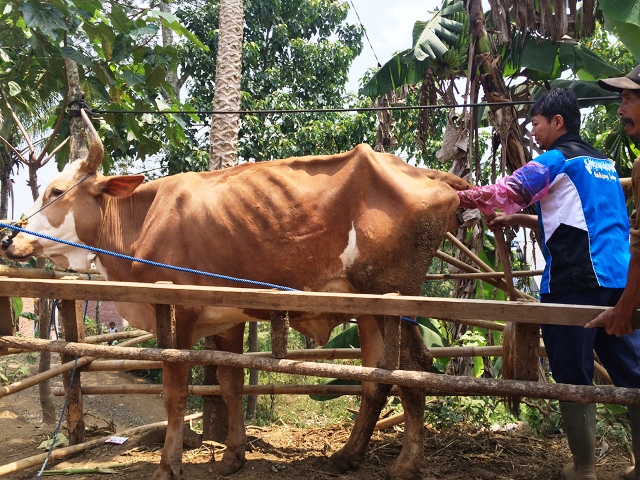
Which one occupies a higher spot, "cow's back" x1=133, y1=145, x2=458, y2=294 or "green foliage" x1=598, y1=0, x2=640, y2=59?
"green foliage" x1=598, y1=0, x2=640, y2=59

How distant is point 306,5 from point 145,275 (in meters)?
11.2

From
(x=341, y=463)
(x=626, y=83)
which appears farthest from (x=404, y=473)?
(x=626, y=83)

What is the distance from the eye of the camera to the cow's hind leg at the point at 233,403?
4.45 metres

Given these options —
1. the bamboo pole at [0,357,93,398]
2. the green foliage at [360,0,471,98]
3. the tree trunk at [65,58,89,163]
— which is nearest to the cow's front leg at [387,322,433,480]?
the bamboo pole at [0,357,93,398]

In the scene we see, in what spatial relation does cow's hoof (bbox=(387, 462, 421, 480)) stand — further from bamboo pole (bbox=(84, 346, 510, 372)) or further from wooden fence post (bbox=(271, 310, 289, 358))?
wooden fence post (bbox=(271, 310, 289, 358))

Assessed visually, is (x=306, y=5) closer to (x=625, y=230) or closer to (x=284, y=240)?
(x=284, y=240)

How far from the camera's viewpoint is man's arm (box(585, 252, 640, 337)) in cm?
255

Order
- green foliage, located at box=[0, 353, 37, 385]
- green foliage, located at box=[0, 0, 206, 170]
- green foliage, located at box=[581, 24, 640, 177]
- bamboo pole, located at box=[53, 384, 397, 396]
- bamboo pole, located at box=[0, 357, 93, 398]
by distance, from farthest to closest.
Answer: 1. green foliage, located at box=[0, 353, 37, 385]
2. green foliage, located at box=[581, 24, 640, 177]
3. green foliage, located at box=[0, 0, 206, 170]
4. bamboo pole, located at box=[53, 384, 397, 396]
5. bamboo pole, located at box=[0, 357, 93, 398]

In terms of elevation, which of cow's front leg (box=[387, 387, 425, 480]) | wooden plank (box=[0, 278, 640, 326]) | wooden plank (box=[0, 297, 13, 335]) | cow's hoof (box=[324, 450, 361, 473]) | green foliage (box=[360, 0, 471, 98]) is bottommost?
cow's hoof (box=[324, 450, 361, 473])

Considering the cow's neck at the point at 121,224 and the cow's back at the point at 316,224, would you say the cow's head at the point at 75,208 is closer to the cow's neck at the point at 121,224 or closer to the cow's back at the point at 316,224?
the cow's neck at the point at 121,224

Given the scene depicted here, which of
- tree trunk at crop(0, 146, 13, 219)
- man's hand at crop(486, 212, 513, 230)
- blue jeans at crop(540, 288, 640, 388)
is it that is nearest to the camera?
blue jeans at crop(540, 288, 640, 388)

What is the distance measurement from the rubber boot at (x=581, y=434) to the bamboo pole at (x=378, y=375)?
0.41 meters

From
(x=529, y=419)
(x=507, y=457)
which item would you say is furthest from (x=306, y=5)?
(x=507, y=457)

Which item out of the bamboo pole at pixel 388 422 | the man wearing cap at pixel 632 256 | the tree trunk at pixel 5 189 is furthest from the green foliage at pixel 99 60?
the tree trunk at pixel 5 189
